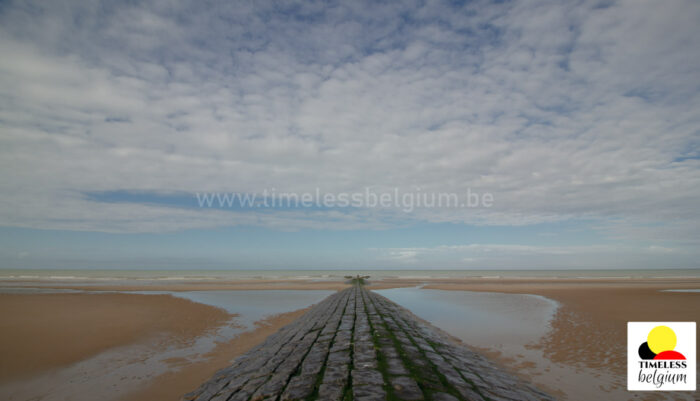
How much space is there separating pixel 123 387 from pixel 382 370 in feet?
20.1

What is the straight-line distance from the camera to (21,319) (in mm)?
13164

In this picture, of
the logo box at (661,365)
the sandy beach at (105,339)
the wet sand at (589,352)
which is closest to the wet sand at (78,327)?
the sandy beach at (105,339)

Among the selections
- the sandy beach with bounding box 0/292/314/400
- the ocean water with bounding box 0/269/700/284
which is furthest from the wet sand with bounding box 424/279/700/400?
the ocean water with bounding box 0/269/700/284

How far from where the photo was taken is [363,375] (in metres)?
4.14

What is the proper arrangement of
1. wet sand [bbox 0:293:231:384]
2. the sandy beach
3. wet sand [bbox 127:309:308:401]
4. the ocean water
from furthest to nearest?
the ocean water → wet sand [bbox 0:293:231:384] → the sandy beach → wet sand [bbox 127:309:308:401]

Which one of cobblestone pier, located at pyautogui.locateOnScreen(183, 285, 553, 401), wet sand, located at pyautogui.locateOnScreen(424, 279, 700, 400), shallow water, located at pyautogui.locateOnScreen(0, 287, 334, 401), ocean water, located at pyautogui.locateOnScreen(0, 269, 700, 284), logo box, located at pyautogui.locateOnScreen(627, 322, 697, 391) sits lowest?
ocean water, located at pyautogui.locateOnScreen(0, 269, 700, 284)

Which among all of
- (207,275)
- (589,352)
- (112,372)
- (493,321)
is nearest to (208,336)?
(112,372)

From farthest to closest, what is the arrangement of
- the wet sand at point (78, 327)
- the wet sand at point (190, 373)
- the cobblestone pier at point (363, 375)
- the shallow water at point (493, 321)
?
the shallow water at point (493, 321) → the wet sand at point (78, 327) → the wet sand at point (190, 373) → the cobblestone pier at point (363, 375)

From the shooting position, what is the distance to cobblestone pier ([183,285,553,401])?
3719mm

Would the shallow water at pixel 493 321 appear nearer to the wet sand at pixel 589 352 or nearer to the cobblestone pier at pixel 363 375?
the wet sand at pixel 589 352

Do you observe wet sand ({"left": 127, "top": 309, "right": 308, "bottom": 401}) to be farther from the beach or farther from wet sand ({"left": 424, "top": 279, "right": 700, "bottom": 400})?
wet sand ({"left": 424, "top": 279, "right": 700, "bottom": 400})

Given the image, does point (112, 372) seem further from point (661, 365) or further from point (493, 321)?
point (493, 321)

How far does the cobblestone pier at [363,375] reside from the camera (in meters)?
3.72

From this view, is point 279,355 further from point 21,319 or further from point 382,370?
point 21,319
